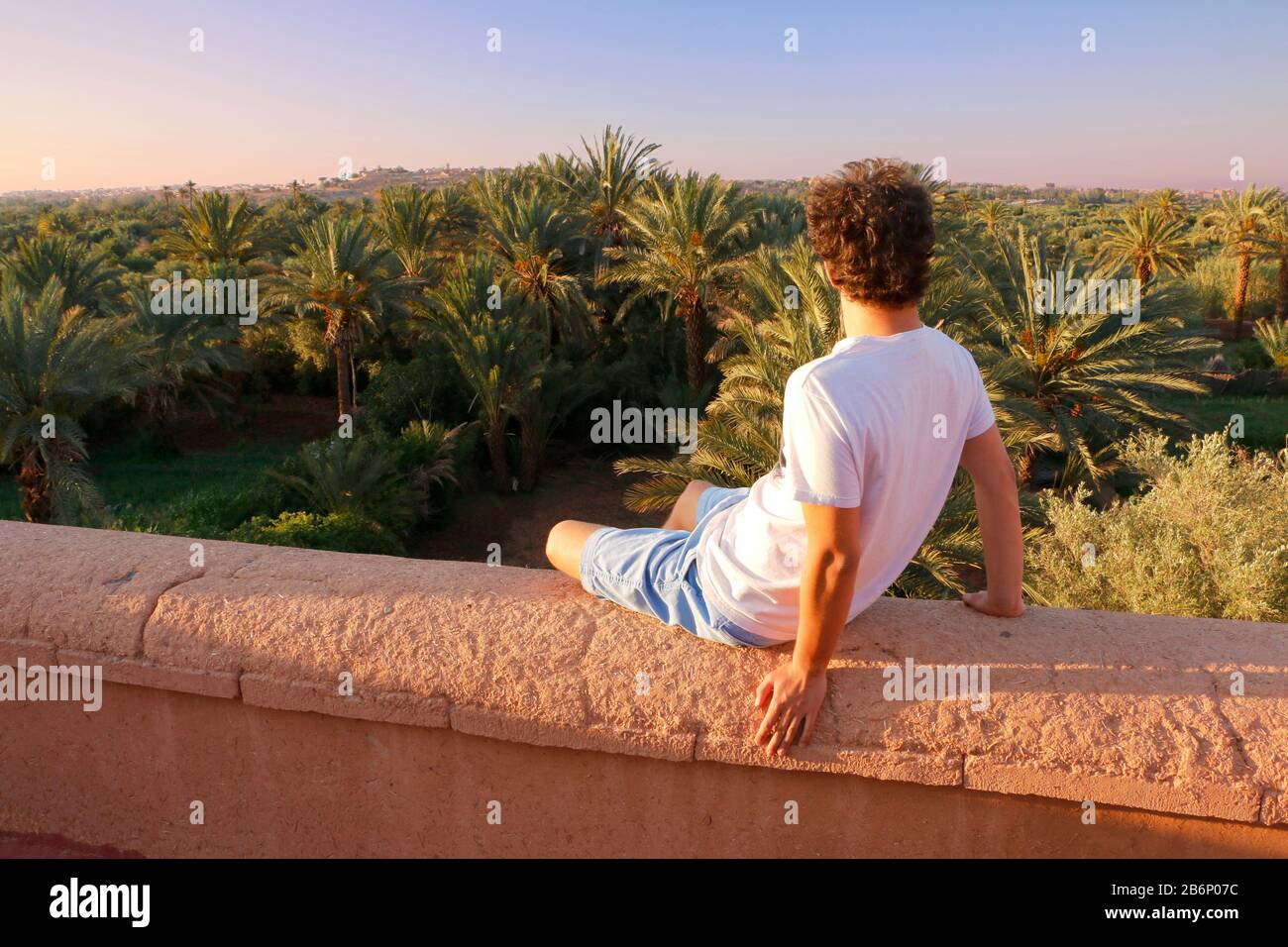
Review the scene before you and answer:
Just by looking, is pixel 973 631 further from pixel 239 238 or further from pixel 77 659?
pixel 239 238

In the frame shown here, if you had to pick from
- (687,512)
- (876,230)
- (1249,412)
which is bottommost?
(1249,412)

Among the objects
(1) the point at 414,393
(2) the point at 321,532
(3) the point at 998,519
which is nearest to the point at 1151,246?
(1) the point at 414,393

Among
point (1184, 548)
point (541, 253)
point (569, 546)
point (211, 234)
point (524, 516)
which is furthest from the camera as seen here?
point (211, 234)

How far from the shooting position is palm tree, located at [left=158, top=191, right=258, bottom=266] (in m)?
25.0

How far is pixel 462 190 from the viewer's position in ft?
93.8

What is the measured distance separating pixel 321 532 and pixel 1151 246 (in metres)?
25.9

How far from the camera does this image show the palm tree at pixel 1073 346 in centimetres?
1348

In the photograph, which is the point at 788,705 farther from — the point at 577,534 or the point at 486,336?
the point at 486,336

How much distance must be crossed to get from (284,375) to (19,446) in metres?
13.9

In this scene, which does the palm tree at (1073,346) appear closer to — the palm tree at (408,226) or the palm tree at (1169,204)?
the palm tree at (408,226)

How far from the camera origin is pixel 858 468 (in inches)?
72.2

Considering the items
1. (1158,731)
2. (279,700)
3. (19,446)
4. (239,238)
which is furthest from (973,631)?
(239,238)

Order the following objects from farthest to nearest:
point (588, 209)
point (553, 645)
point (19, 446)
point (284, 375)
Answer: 1. point (284, 375)
2. point (588, 209)
3. point (19, 446)
4. point (553, 645)

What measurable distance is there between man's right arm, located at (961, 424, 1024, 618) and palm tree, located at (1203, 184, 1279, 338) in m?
33.9
